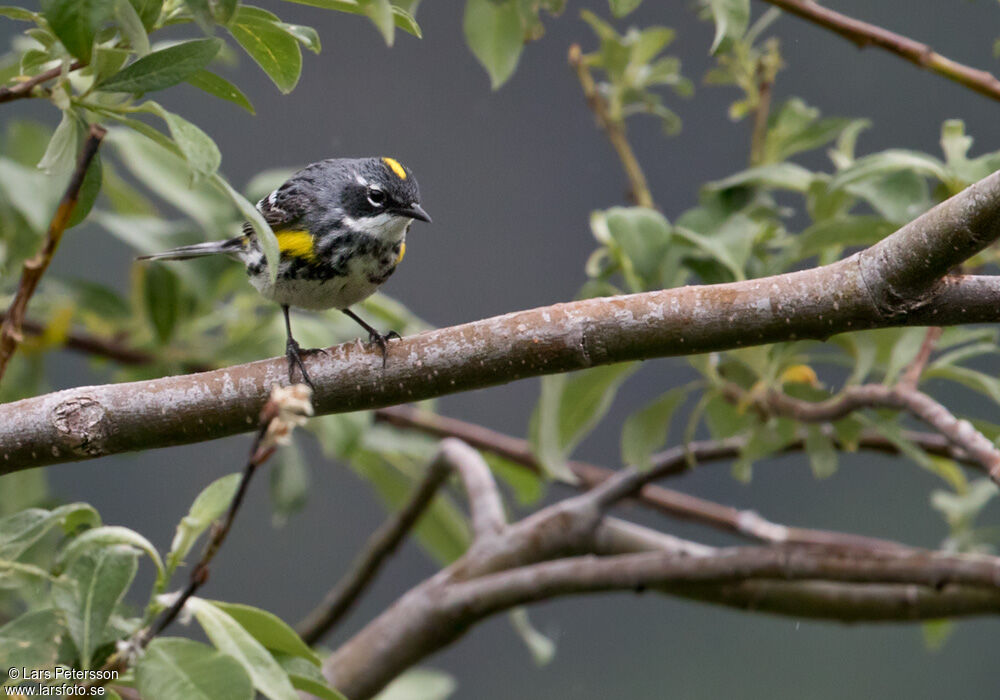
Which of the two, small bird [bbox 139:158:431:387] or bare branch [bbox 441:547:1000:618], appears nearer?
bare branch [bbox 441:547:1000:618]

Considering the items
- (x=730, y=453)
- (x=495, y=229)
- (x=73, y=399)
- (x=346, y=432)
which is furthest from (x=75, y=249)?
(x=73, y=399)

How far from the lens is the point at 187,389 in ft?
2.90

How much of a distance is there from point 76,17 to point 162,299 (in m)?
1.02

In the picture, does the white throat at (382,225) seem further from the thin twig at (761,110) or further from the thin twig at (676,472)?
the thin twig at (761,110)

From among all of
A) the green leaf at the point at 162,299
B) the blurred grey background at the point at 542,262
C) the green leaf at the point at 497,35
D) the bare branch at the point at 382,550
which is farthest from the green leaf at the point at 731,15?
the blurred grey background at the point at 542,262

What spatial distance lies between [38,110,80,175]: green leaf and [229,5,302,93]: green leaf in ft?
0.53

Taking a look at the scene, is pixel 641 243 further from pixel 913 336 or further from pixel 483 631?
pixel 483 631

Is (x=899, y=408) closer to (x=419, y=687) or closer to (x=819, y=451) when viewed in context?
(x=819, y=451)

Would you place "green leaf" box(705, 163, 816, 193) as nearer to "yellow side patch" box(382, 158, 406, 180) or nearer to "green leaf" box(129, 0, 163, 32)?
"yellow side patch" box(382, 158, 406, 180)

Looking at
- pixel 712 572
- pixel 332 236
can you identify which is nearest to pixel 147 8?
pixel 332 236

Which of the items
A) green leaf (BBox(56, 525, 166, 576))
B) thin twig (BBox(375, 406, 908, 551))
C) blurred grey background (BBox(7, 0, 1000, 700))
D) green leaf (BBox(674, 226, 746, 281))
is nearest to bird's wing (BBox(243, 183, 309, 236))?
thin twig (BBox(375, 406, 908, 551))

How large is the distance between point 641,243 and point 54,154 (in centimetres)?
74

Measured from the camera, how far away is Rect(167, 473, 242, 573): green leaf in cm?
97

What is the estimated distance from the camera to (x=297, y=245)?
1537 mm
